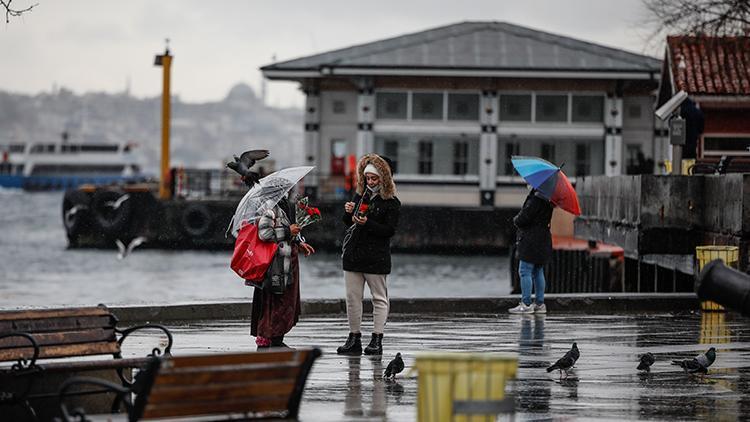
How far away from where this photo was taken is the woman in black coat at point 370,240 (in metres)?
15.1

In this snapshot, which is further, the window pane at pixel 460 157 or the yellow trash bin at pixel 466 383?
the window pane at pixel 460 157

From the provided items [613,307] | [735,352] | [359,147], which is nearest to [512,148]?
[359,147]

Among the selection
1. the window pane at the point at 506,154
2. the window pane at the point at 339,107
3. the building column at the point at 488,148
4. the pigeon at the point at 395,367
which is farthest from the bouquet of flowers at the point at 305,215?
the window pane at the point at 339,107

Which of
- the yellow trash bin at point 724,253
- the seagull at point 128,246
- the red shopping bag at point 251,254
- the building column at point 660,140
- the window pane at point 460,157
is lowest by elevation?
the seagull at point 128,246

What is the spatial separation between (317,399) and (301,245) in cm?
267

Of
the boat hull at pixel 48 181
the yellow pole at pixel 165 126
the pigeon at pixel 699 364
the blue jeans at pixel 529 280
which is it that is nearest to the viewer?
the pigeon at pixel 699 364

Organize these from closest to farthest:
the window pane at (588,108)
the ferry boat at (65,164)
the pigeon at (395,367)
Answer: the pigeon at (395,367)
the window pane at (588,108)
the ferry boat at (65,164)

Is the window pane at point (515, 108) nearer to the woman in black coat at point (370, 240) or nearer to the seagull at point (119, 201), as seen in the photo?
the seagull at point (119, 201)

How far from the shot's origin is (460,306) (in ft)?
70.2

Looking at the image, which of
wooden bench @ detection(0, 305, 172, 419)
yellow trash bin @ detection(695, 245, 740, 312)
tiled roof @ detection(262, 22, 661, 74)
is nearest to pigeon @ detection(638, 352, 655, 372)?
wooden bench @ detection(0, 305, 172, 419)

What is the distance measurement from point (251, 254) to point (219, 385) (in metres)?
6.09

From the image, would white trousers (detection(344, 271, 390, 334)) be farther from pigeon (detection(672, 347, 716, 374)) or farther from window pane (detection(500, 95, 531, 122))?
window pane (detection(500, 95, 531, 122))

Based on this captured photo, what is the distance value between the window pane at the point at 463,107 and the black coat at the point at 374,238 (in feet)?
158

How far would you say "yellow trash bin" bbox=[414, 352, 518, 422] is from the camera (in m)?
8.06
